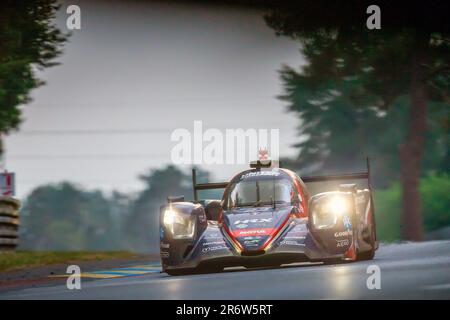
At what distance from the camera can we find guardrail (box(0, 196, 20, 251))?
20645 mm

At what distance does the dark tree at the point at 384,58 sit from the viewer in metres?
24.6

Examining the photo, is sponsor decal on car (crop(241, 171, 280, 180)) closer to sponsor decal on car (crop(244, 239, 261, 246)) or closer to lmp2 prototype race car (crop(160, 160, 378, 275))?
lmp2 prototype race car (crop(160, 160, 378, 275))

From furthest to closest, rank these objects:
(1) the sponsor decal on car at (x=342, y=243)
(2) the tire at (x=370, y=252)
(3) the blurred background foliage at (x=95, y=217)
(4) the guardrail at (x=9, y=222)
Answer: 1. (3) the blurred background foliage at (x=95, y=217)
2. (4) the guardrail at (x=9, y=222)
3. (2) the tire at (x=370, y=252)
4. (1) the sponsor decal on car at (x=342, y=243)

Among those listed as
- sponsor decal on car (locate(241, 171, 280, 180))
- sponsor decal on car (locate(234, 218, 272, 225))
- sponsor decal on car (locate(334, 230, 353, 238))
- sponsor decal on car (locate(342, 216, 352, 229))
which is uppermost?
sponsor decal on car (locate(241, 171, 280, 180))

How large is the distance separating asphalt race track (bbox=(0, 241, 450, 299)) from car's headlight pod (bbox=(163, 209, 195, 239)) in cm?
49

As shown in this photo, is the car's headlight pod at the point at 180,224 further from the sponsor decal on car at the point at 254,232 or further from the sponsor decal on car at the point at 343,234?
the sponsor decal on car at the point at 343,234

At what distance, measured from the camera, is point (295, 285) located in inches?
331

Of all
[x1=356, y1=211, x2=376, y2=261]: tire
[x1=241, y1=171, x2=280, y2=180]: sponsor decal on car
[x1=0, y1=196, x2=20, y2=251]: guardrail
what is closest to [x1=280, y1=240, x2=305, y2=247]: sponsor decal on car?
[x1=241, y1=171, x2=280, y2=180]: sponsor decal on car

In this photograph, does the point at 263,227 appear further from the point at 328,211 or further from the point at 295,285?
the point at 295,285

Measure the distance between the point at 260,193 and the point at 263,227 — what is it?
1.18m

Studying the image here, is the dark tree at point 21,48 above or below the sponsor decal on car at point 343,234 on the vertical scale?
above

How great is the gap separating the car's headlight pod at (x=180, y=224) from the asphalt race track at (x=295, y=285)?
0.49 meters

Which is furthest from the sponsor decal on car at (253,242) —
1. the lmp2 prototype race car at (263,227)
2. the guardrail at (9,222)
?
the guardrail at (9,222)

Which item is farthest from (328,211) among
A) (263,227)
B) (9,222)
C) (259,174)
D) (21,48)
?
(21,48)
